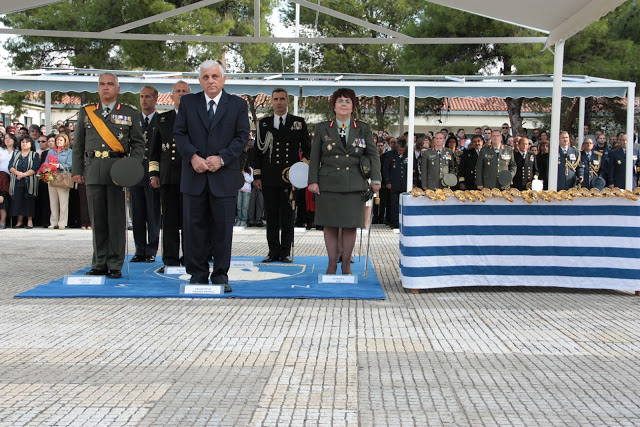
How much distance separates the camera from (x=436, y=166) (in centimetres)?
1686

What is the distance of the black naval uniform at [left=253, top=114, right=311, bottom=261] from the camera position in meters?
10.3

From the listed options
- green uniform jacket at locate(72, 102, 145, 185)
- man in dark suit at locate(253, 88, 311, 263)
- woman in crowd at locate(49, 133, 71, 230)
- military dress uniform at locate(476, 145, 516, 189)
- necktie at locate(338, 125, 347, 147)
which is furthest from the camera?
woman in crowd at locate(49, 133, 71, 230)

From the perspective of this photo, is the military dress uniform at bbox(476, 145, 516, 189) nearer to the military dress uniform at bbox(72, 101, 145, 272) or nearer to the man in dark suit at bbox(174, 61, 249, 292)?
the military dress uniform at bbox(72, 101, 145, 272)

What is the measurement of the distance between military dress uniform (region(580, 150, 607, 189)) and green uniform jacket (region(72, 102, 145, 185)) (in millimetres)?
10458

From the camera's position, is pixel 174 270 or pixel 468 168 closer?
pixel 174 270

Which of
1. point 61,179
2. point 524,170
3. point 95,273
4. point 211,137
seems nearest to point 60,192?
point 61,179

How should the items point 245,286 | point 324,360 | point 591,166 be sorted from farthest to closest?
point 591,166, point 245,286, point 324,360

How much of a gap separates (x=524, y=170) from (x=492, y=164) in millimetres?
923

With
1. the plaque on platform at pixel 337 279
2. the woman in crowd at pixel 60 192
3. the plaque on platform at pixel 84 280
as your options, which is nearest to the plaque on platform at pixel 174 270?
the plaque on platform at pixel 84 280

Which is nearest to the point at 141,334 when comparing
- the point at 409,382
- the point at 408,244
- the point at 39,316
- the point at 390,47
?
the point at 39,316

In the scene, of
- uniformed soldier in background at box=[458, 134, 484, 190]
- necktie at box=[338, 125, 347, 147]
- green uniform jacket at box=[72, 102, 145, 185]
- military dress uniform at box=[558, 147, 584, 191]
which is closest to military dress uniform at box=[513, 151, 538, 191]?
military dress uniform at box=[558, 147, 584, 191]

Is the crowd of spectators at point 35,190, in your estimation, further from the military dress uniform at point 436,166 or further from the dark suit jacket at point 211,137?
the dark suit jacket at point 211,137

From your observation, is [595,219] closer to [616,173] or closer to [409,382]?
[409,382]

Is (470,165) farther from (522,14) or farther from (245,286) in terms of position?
(245,286)
